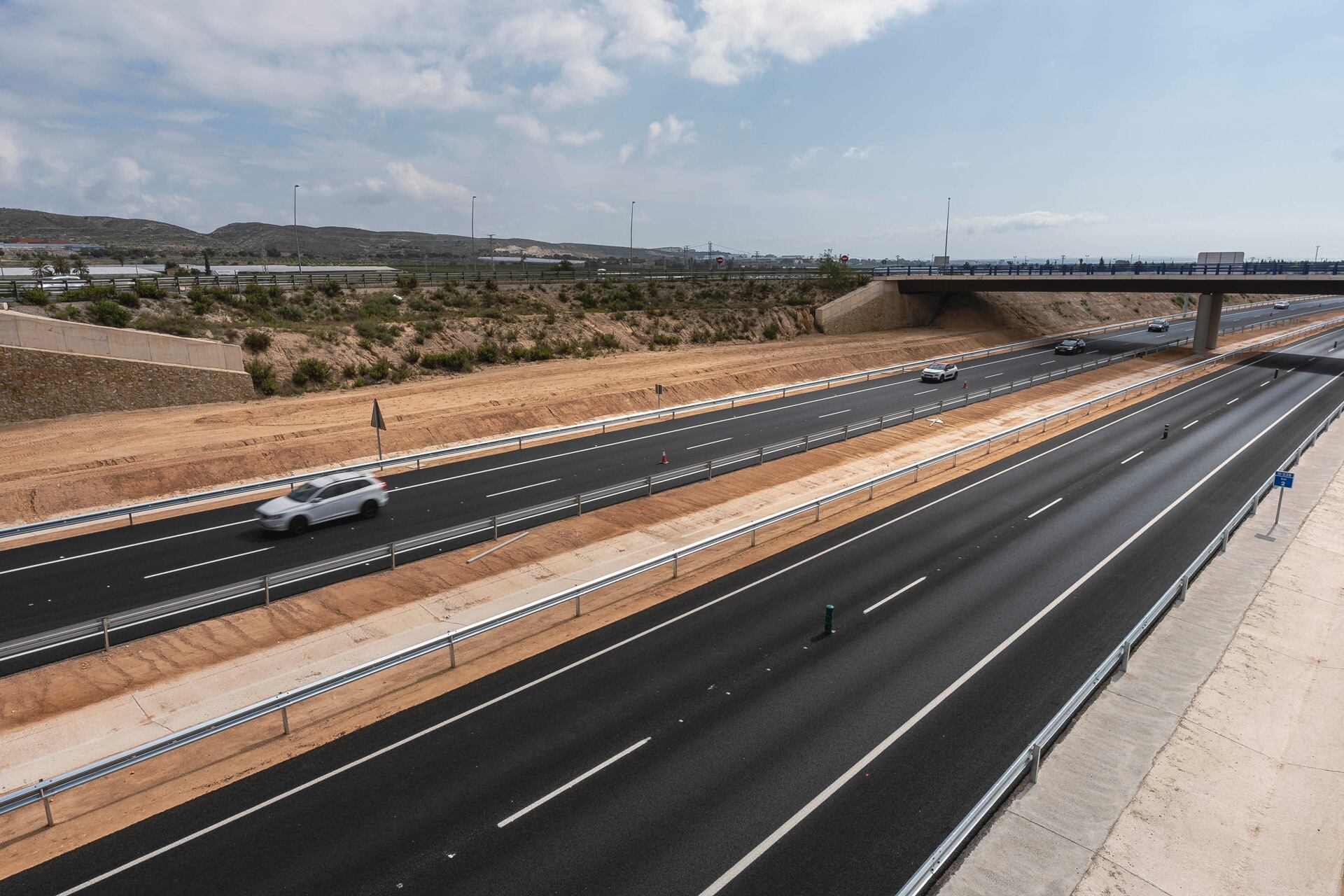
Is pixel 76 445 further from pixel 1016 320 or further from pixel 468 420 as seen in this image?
pixel 1016 320

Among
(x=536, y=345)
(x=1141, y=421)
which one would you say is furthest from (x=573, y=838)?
(x=536, y=345)

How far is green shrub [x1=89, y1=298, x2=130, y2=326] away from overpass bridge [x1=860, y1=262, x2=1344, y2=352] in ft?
178

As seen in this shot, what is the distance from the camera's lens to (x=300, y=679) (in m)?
13.3

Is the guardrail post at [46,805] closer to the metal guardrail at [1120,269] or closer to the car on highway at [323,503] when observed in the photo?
the car on highway at [323,503]

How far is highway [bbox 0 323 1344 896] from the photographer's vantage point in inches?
346

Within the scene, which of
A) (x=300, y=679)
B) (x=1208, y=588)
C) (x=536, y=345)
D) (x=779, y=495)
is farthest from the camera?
(x=536, y=345)

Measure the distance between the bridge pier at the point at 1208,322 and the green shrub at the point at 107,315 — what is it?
74255 millimetres

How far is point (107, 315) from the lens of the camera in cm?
3591


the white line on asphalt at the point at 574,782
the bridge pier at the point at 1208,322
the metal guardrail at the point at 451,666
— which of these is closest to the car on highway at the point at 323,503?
the metal guardrail at the point at 451,666

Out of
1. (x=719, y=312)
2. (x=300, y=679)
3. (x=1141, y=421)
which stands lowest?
(x=300, y=679)

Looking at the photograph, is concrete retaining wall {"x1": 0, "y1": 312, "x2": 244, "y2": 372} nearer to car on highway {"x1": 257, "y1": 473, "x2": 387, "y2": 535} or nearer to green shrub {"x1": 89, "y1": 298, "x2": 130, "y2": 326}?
green shrub {"x1": 89, "y1": 298, "x2": 130, "y2": 326}

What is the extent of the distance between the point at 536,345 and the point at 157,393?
22.9 metres

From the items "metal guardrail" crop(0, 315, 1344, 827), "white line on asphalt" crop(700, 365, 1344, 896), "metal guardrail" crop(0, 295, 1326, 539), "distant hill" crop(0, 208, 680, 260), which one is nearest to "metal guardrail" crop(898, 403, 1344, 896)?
"metal guardrail" crop(0, 315, 1344, 827)

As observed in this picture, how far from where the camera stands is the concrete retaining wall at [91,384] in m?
30.0
